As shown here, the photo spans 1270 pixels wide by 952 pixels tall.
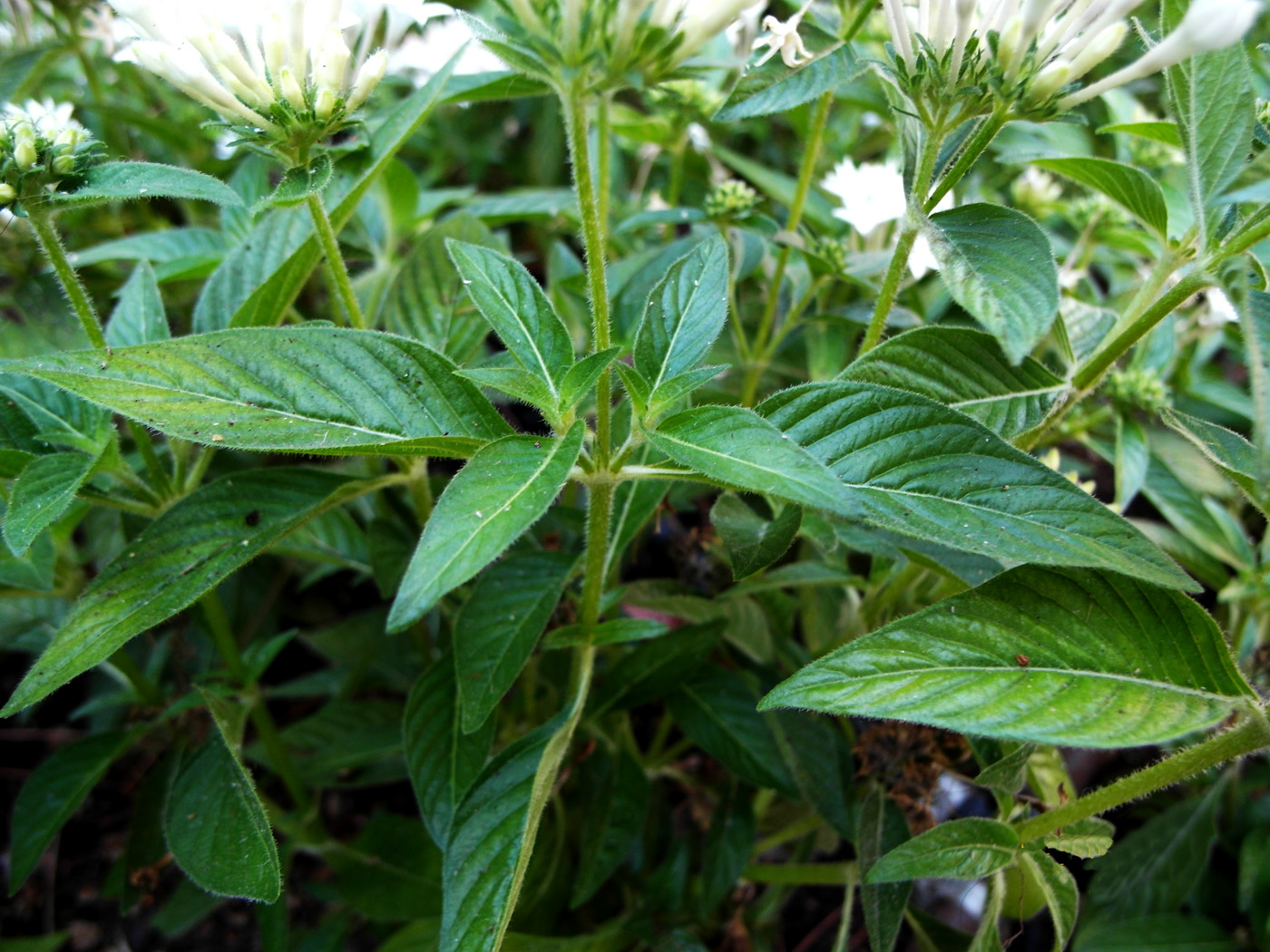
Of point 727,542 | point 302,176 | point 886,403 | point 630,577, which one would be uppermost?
point 302,176

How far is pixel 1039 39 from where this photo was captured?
2.46 feet

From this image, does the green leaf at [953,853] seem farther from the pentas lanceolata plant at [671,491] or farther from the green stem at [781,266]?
the green stem at [781,266]

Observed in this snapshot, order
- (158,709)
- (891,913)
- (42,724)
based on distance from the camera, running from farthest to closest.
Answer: (42,724) → (158,709) → (891,913)

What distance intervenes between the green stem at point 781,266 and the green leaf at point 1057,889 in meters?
0.62

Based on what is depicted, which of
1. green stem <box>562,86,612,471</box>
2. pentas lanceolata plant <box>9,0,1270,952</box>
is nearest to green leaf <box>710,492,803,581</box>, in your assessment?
pentas lanceolata plant <box>9,0,1270,952</box>

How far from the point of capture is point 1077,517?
0.67m

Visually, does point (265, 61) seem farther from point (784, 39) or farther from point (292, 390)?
point (784, 39)

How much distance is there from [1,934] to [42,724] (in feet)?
1.25

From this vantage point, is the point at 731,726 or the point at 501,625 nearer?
the point at 501,625

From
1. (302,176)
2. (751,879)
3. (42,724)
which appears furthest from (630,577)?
(42,724)

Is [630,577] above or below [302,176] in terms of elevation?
below

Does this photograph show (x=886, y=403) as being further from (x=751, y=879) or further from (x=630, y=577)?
(x=630, y=577)

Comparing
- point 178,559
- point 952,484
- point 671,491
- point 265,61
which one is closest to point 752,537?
point 952,484

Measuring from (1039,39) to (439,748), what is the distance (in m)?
0.88
